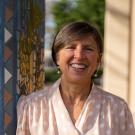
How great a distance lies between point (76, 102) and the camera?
195 cm

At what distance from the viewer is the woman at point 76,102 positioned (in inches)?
73.0

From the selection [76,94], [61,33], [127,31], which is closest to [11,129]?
[76,94]

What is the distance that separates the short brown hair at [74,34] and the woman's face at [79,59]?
0.02 metres

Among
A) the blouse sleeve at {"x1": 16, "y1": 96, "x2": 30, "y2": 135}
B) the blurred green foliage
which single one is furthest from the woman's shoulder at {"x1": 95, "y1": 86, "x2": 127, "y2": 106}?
the blurred green foliage

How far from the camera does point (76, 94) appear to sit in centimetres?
194

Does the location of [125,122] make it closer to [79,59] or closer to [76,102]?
[76,102]

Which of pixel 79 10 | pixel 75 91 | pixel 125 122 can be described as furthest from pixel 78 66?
pixel 79 10

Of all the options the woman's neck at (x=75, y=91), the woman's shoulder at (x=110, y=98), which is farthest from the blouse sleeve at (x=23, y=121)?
the woman's shoulder at (x=110, y=98)

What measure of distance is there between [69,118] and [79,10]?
1742 centimetres

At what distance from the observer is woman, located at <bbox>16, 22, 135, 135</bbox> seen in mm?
1855

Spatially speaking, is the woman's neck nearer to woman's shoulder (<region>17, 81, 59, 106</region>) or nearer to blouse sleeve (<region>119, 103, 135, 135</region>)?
woman's shoulder (<region>17, 81, 59, 106</region>)

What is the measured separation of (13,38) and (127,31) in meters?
3.58

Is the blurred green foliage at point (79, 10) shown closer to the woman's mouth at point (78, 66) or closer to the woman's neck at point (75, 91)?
the woman's neck at point (75, 91)

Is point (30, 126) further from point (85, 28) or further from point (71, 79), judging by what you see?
point (85, 28)
